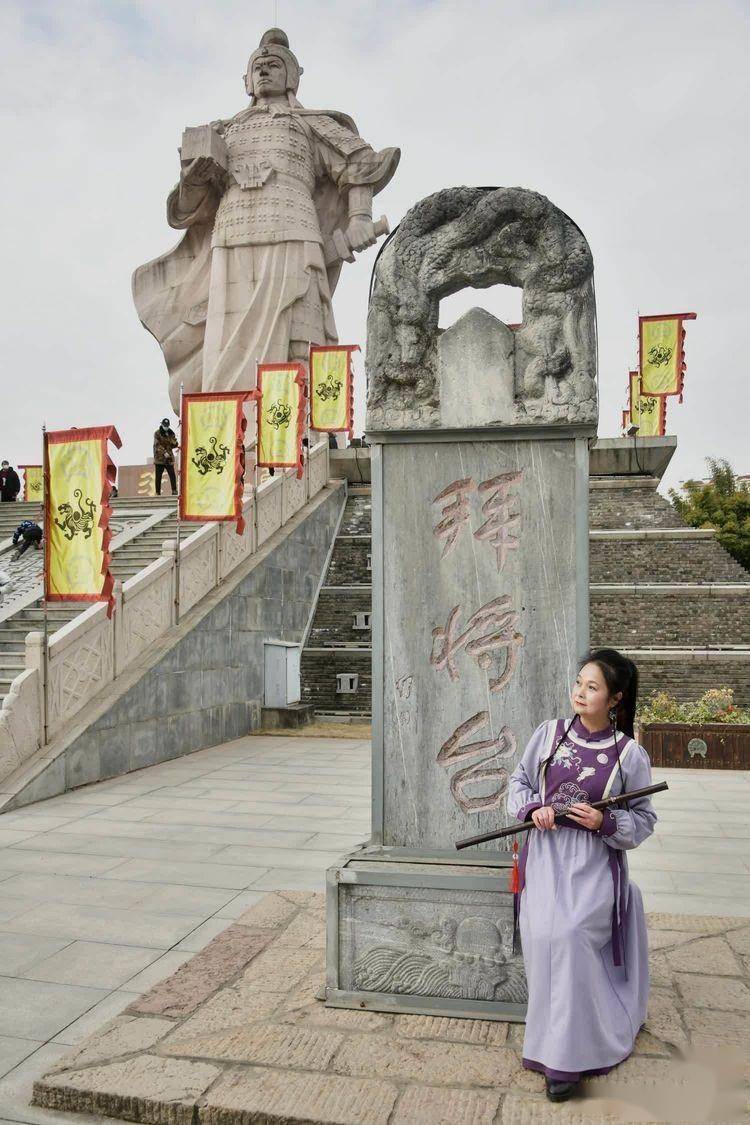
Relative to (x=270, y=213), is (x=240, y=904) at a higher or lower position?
lower

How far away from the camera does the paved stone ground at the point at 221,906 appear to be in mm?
3621

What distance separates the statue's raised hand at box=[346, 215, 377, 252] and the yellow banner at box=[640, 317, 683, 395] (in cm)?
786

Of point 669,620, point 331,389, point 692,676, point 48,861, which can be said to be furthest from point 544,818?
point 331,389

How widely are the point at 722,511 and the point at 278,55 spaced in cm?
2614

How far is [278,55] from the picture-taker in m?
24.3

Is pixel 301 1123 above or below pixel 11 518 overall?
below

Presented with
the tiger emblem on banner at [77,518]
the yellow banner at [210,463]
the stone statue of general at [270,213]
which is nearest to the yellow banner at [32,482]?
the stone statue of general at [270,213]

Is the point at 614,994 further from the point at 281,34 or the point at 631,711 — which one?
the point at 281,34

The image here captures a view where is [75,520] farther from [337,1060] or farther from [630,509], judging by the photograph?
[630,509]

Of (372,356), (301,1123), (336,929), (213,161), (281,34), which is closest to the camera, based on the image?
(301,1123)

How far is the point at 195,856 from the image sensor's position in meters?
6.81

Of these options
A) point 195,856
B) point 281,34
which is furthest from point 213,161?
point 195,856

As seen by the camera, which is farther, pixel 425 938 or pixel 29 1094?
pixel 425 938

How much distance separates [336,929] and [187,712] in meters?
8.49
